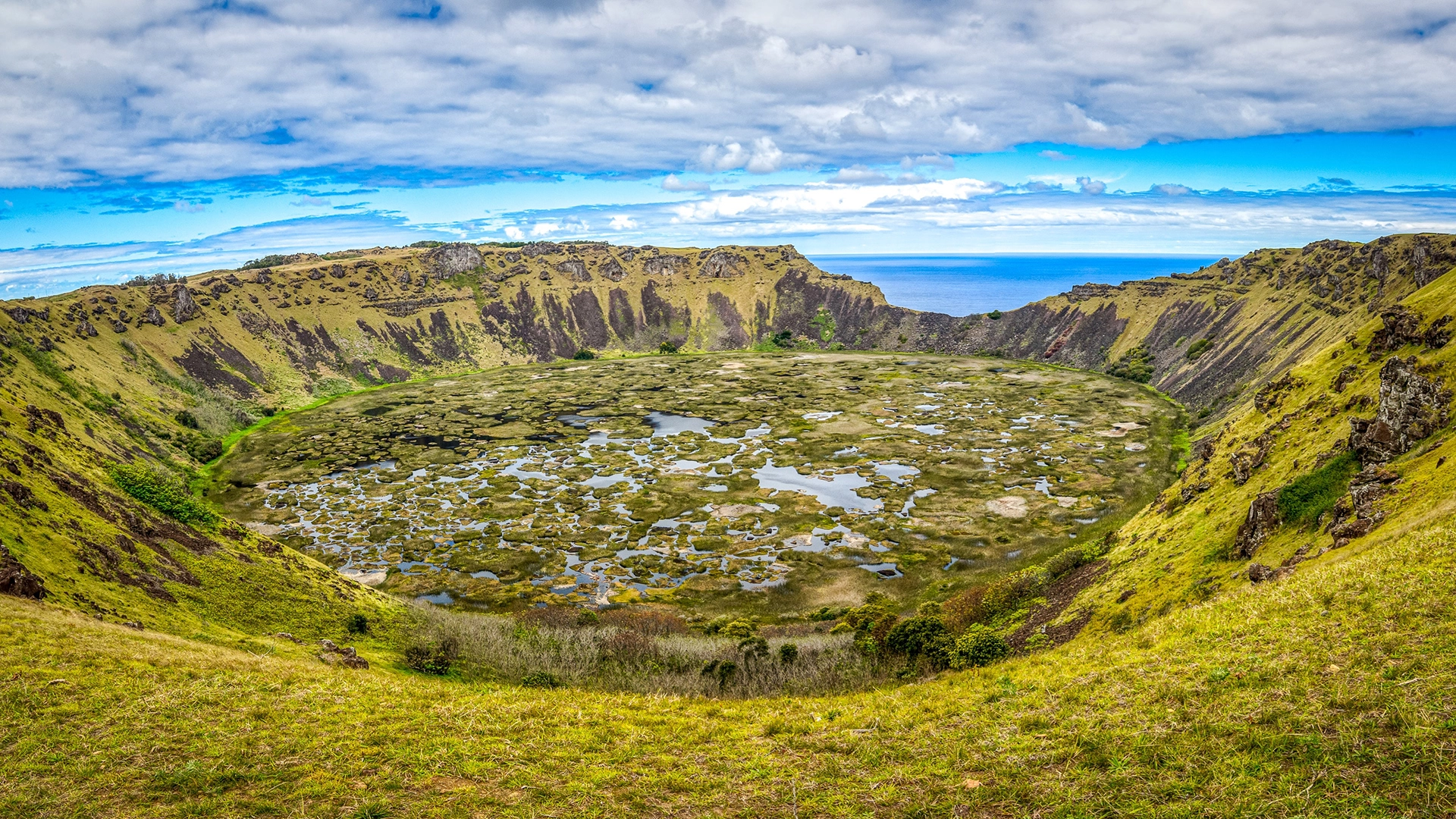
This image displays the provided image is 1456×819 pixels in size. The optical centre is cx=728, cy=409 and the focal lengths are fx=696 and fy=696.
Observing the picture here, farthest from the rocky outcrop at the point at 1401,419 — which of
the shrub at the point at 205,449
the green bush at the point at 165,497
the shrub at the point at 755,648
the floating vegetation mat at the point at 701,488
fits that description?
the shrub at the point at 205,449

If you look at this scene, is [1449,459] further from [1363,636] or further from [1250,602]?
[1363,636]

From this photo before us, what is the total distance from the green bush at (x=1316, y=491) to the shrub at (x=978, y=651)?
1744 centimetres

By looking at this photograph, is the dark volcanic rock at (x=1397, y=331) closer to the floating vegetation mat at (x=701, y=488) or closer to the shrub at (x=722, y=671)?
the floating vegetation mat at (x=701, y=488)

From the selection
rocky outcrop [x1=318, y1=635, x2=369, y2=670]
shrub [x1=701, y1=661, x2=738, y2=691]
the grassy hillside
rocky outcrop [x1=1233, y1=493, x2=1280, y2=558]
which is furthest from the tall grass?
rocky outcrop [x1=1233, y1=493, x2=1280, y2=558]

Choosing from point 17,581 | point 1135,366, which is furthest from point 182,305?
point 1135,366

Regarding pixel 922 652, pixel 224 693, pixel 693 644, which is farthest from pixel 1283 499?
pixel 224 693

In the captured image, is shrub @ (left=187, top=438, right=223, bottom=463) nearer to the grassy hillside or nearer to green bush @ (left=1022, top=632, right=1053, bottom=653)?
the grassy hillside

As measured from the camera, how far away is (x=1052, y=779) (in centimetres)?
1908

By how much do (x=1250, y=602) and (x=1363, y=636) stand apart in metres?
6.82

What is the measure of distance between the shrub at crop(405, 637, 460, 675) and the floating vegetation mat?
19.4 meters

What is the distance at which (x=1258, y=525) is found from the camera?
39750 mm

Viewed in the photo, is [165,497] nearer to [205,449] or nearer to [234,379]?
[205,449]

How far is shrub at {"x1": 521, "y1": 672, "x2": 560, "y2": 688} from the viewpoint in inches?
1585

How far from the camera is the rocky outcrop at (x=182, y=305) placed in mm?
170750
